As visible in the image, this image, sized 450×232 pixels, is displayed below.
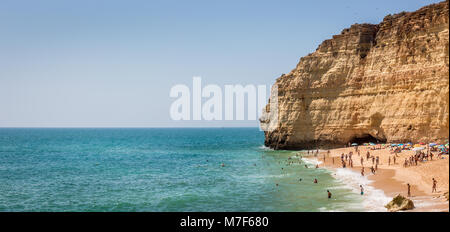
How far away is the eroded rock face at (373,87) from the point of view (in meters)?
38.3

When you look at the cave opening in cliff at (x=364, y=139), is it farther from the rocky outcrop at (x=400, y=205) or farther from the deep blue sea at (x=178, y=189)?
the rocky outcrop at (x=400, y=205)

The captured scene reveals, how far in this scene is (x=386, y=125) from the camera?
42656 millimetres

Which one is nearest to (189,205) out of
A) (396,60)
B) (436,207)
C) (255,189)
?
(255,189)

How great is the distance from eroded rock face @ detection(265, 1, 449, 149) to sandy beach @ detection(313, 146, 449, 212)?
6190mm

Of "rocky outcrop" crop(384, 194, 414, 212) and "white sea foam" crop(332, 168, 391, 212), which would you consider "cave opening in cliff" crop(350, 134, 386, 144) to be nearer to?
"white sea foam" crop(332, 168, 391, 212)

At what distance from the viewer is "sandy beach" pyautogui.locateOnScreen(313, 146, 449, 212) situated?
17281mm

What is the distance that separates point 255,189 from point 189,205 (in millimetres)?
6001

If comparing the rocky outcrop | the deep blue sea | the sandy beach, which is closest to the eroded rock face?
the sandy beach

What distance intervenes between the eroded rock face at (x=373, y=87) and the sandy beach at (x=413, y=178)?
619 centimetres

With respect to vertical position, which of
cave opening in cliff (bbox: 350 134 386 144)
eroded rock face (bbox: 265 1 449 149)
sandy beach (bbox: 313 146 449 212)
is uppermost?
eroded rock face (bbox: 265 1 449 149)

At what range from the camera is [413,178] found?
2412cm

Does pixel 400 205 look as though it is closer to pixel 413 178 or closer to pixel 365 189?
pixel 365 189

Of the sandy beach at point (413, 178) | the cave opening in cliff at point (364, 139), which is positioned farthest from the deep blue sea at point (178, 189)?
the cave opening in cliff at point (364, 139)

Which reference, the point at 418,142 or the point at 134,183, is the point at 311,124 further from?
the point at 134,183
